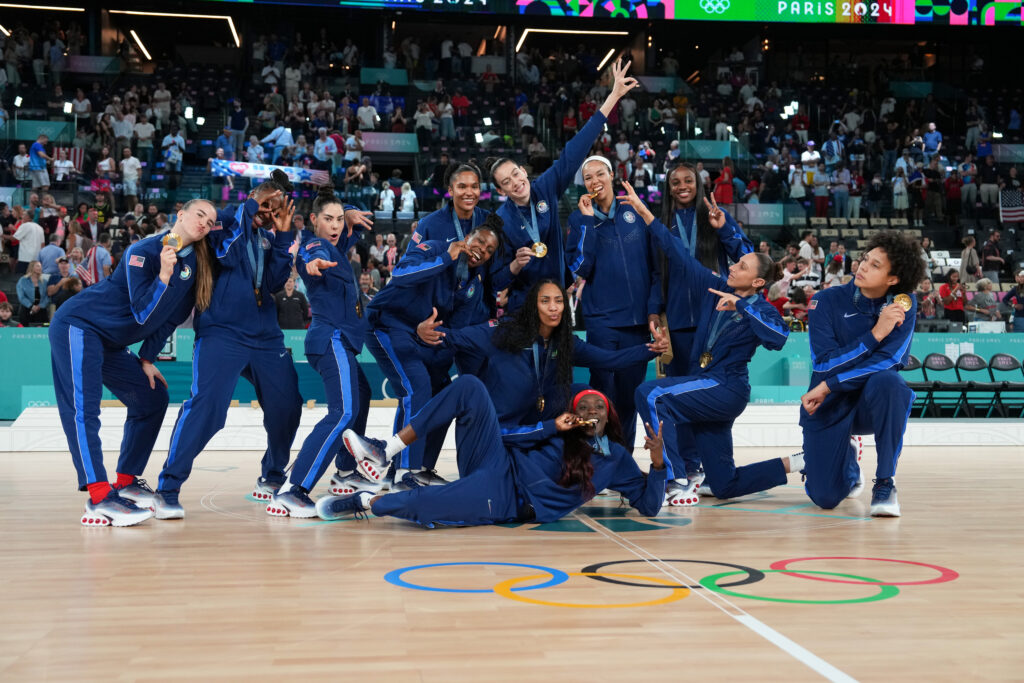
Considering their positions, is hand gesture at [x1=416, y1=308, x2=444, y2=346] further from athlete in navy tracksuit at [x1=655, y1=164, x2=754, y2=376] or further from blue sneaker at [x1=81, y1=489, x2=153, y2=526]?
blue sneaker at [x1=81, y1=489, x2=153, y2=526]

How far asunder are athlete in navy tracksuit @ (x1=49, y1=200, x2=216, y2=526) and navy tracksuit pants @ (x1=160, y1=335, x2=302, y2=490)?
0.26 metres

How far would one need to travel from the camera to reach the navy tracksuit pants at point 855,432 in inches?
219

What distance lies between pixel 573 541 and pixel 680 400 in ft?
5.14

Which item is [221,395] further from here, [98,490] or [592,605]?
[592,605]

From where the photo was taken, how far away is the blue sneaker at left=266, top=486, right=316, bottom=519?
5.51m

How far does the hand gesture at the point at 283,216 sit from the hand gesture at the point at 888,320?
129 inches

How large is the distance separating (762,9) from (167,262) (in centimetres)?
2138

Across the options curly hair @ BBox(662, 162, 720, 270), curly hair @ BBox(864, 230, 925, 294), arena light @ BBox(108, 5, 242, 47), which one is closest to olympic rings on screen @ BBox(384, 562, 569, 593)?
curly hair @ BBox(864, 230, 925, 294)

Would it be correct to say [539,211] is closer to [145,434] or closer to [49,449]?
[145,434]

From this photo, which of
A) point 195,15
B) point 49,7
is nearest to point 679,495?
point 49,7

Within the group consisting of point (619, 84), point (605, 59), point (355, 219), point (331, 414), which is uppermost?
point (605, 59)

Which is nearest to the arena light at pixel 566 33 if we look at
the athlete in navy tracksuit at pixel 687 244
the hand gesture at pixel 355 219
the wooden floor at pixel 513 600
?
the athlete in navy tracksuit at pixel 687 244

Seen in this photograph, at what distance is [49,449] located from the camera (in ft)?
33.9

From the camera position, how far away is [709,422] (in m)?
6.14
